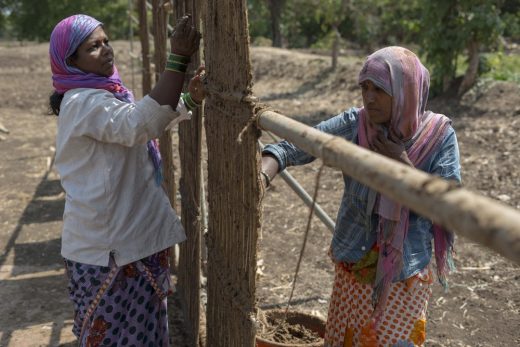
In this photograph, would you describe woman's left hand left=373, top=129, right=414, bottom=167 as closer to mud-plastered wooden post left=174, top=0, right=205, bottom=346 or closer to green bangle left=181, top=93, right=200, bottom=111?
green bangle left=181, top=93, right=200, bottom=111

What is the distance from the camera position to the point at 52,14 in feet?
104

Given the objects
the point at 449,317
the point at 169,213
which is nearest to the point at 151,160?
the point at 169,213

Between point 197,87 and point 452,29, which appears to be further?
point 452,29

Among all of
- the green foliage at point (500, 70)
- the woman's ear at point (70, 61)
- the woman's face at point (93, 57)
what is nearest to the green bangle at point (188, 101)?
the woman's face at point (93, 57)

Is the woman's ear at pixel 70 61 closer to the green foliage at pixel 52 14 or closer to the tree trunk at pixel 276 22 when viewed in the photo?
the tree trunk at pixel 276 22

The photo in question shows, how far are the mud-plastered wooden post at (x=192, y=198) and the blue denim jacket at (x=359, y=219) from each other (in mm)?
673

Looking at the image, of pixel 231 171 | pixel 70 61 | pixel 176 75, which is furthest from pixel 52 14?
pixel 231 171

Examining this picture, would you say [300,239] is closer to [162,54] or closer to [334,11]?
[162,54]

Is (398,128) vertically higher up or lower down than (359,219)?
higher up

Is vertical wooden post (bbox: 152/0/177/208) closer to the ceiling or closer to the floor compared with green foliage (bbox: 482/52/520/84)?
closer to the ceiling

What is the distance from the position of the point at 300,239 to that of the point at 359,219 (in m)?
2.90

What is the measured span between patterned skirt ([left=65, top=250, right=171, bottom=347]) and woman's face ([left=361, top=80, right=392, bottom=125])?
1066 mm

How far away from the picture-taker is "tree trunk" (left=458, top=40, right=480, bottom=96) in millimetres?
9398

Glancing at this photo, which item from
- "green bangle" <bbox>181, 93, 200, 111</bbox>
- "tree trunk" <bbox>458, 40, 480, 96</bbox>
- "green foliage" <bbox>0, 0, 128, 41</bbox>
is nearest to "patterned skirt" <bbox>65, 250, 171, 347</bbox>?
"green bangle" <bbox>181, 93, 200, 111</bbox>
